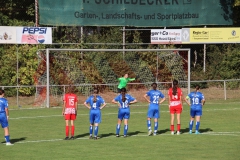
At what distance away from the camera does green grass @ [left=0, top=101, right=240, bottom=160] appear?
2225cm

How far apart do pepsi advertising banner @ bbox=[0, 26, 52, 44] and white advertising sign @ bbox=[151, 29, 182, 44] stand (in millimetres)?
8636

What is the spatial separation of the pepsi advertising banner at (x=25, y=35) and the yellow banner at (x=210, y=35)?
35.1 feet

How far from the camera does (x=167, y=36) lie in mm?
49812

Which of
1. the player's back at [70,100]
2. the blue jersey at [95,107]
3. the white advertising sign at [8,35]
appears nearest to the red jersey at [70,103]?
the player's back at [70,100]

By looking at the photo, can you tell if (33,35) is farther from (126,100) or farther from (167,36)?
(126,100)

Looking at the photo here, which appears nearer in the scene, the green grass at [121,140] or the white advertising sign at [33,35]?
the green grass at [121,140]

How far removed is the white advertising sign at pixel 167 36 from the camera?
163 ft

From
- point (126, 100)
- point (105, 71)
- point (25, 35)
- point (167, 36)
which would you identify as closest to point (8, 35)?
point (25, 35)

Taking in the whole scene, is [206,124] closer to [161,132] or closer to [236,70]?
[161,132]

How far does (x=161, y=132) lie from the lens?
28672mm

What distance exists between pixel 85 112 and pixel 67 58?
24.1 ft

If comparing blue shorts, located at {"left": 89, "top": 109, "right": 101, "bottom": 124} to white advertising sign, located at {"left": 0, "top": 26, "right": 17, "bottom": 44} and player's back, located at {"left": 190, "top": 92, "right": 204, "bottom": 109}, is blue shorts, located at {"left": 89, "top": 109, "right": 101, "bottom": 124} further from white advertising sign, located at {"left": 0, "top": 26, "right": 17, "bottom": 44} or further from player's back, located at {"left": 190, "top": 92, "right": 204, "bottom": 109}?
white advertising sign, located at {"left": 0, "top": 26, "right": 17, "bottom": 44}

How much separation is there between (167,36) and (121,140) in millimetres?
24872

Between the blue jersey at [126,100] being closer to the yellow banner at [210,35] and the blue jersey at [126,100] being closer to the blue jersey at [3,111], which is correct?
the blue jersey at [3,111]
